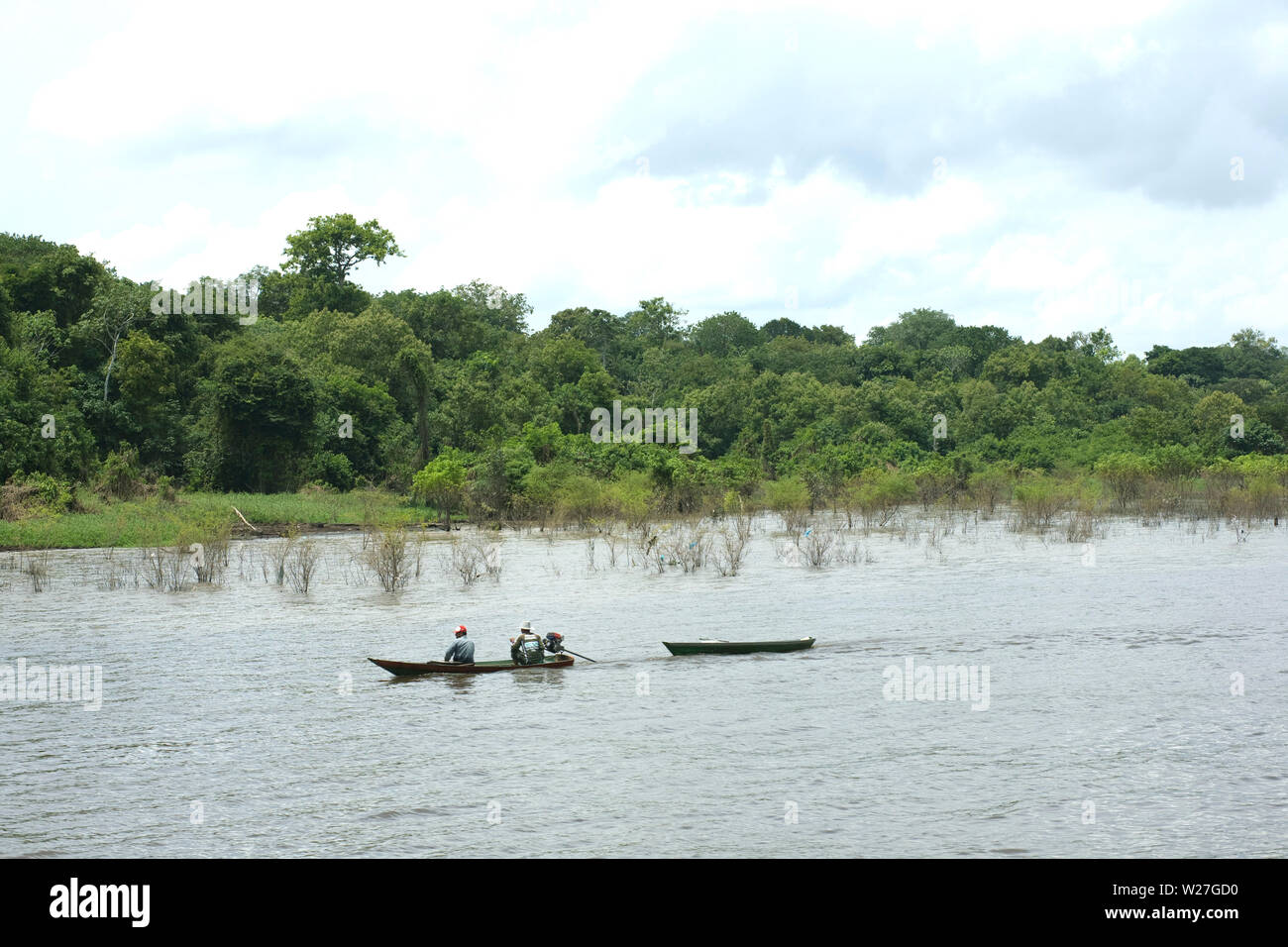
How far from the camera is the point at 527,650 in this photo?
21359 mm

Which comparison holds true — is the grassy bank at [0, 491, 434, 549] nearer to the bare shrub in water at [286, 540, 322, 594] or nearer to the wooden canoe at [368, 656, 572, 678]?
the bare shrub in water at [286, 540, 322, 594]

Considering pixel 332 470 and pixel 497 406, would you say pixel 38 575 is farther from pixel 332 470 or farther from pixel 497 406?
pixel 497 406

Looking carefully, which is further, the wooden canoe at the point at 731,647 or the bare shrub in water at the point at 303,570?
the bare shrub in water at the point at 303,570

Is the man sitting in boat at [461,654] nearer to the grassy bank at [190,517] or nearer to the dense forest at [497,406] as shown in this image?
the grassy bank at [190,517]

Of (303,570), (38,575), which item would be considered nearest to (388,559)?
(303,570)

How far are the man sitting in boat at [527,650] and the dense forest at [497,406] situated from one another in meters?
25.2

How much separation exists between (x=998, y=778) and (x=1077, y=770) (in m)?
1.16

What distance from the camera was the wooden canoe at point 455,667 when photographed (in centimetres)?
2081

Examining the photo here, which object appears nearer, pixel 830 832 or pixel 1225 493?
pixel 830 832

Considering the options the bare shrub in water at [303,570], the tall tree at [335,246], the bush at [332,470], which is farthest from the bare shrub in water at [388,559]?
the tall tree at [335,246]

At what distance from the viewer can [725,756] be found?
1639 centimetres

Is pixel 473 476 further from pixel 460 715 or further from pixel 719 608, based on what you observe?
pixel 460 715
